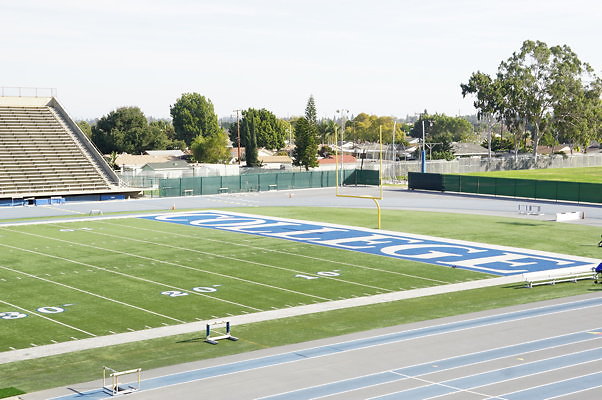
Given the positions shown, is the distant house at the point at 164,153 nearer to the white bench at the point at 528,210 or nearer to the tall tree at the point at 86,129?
the tall tree at the point at 86,129

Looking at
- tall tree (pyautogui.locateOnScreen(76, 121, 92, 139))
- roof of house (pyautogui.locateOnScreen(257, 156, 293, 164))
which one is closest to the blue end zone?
roof of house (pyautogui.locateOnScreen(257, 156, 293, 164))

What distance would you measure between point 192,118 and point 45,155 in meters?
100

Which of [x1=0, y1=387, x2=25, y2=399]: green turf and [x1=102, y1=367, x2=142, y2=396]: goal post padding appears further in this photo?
[x1=102, y1=367, x2=142, y2=396]: goal post padding

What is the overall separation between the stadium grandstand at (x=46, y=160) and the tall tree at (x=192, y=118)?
89.4 meters

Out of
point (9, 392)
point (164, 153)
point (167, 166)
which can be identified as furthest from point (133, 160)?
point (9, 392)

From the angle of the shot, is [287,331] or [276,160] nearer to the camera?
[287,331]

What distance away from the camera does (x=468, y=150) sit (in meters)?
157

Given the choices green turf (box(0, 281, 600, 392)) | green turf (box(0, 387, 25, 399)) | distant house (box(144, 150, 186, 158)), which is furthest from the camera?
distant house (box(144, 150, 186, 158))

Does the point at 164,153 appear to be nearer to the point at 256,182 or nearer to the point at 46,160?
the point at 256,182

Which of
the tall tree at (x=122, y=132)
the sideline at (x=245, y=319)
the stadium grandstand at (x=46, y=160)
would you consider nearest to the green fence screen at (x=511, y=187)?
the stadium grandstand at (x=46, y=160)

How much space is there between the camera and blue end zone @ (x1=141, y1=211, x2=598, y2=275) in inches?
1304

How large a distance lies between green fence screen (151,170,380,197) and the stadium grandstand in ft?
11.9

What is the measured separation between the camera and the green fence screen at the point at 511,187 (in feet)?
195

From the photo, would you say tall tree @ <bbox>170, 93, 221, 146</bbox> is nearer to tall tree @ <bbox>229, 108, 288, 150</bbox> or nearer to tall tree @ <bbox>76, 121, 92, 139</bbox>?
tall tree @ <bbox>76, 121, 92, 139</bbox>
